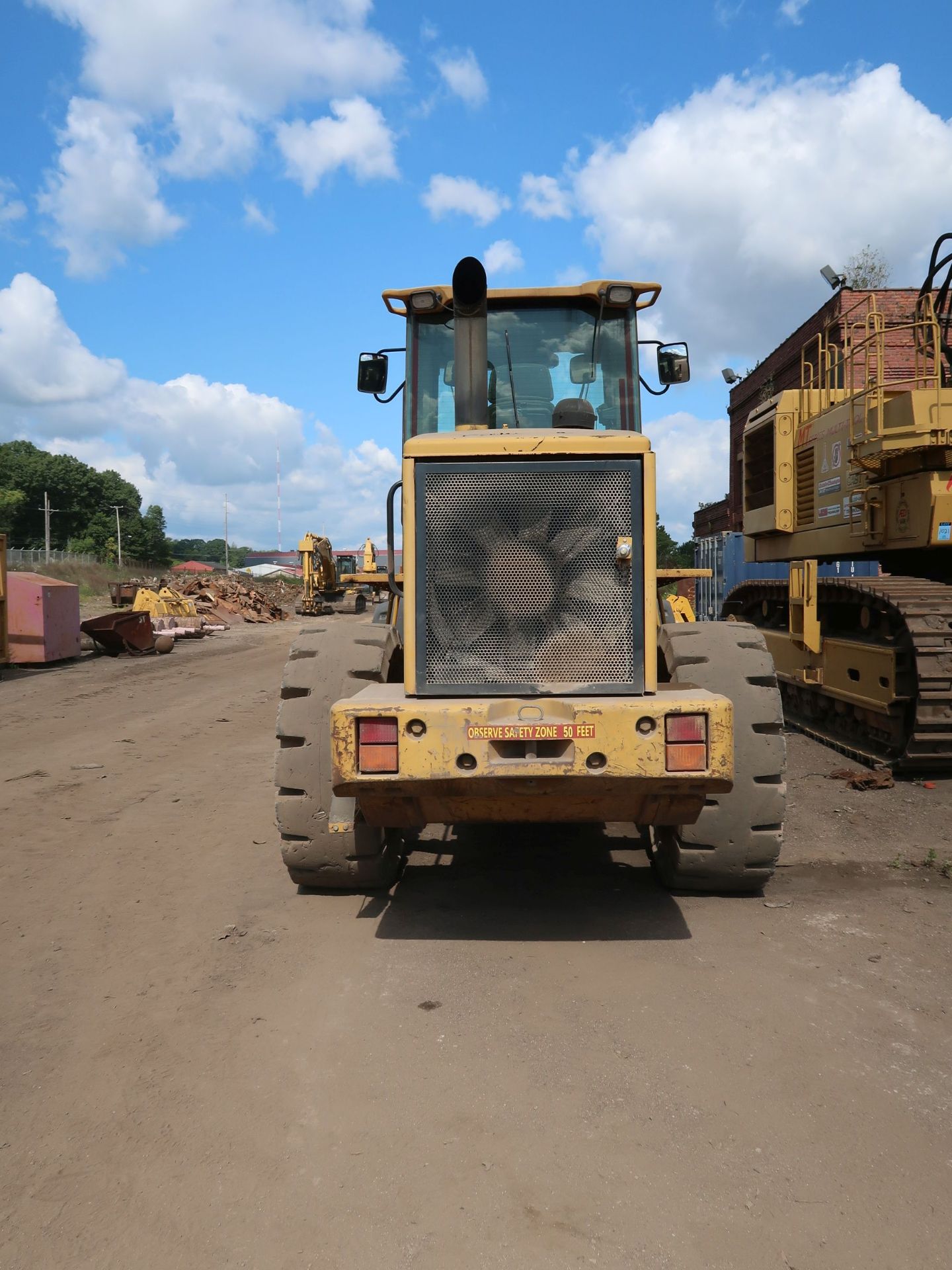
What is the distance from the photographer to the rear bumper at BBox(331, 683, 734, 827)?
3438 millimetres

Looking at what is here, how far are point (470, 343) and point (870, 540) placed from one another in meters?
4.51

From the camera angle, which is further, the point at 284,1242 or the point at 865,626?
the point at 865,626

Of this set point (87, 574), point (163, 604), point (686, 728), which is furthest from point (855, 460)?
point (87, 574)

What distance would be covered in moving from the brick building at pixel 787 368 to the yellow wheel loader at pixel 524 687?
11.4m

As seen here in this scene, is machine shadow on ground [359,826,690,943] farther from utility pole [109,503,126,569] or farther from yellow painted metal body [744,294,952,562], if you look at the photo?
utility pole [109,503,126,569]

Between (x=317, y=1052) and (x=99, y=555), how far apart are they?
7432 centimetres

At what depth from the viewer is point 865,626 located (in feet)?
→ 24.8

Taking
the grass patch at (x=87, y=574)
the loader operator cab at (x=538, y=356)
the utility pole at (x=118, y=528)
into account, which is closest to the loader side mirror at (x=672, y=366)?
the loader operator cab at (x=538, y=356)

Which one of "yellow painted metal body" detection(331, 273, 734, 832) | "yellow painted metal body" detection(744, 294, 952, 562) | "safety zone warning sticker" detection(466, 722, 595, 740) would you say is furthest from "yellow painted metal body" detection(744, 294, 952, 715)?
"safety zone warning sticker" detection(466, 722, 595, 740)

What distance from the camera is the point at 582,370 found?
17.2 ft

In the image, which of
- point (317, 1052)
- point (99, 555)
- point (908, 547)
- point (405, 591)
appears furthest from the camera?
point (99, 555)

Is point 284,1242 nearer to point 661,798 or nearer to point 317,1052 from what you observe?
point 317,1052

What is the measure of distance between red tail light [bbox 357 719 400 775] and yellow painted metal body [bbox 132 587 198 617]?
66.1 ft

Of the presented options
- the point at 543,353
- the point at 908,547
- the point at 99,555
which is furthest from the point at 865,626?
the point at 99,555
